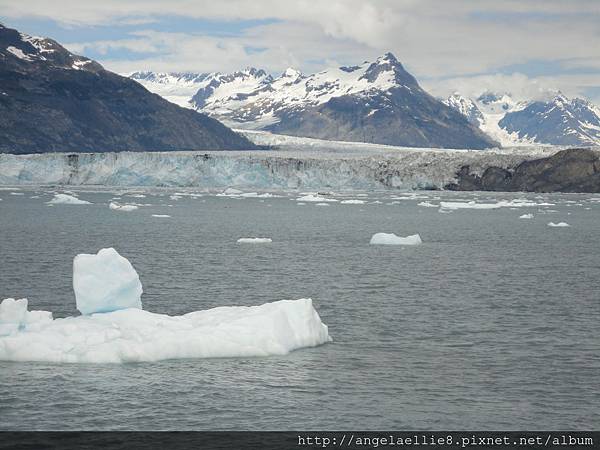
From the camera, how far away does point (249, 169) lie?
394ft

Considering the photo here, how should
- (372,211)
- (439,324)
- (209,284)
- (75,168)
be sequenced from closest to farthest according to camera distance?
(439,324)
(209,284)
(372,211)
(75,168)

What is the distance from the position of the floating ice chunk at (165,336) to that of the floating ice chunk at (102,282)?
2.55 ft

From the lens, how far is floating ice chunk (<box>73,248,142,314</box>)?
19.5m

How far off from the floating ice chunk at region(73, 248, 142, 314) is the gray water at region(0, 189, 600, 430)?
2.94m

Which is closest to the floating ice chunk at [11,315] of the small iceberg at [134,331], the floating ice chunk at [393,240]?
the small iceberg at [134,331]

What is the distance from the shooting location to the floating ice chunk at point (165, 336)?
17.0 meters

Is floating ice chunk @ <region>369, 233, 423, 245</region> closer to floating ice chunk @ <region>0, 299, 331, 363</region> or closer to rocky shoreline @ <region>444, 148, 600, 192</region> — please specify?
floating ice chunk @ <region>0, 299, 331, 363</region>

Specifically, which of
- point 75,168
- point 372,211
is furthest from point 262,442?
point 75,168

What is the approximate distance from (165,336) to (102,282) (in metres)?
2.83

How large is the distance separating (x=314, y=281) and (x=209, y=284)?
3.70 meters

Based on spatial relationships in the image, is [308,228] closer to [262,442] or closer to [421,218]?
[421,218]

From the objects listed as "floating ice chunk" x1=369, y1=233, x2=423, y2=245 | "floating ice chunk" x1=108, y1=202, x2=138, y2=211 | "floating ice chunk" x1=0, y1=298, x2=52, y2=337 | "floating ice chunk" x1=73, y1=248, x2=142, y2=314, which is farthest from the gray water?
"floating ice chunk" x1=108, y1=202, x2=138, y2=211

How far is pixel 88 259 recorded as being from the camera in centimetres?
1980

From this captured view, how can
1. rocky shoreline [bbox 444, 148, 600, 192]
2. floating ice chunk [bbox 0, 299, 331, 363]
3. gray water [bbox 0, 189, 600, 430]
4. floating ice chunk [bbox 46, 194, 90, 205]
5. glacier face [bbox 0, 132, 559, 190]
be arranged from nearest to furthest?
gray water [bbox 0, 189, 600, 430] → floating ice chunk [bbox 0, 299, 331, 363] → floating ice chunk [bbox 46, 194, 90, 205] → glacier face [bbox 0, 132, 559, 190] → rocky shoreline [bbox 444, 148, 600, 192]
